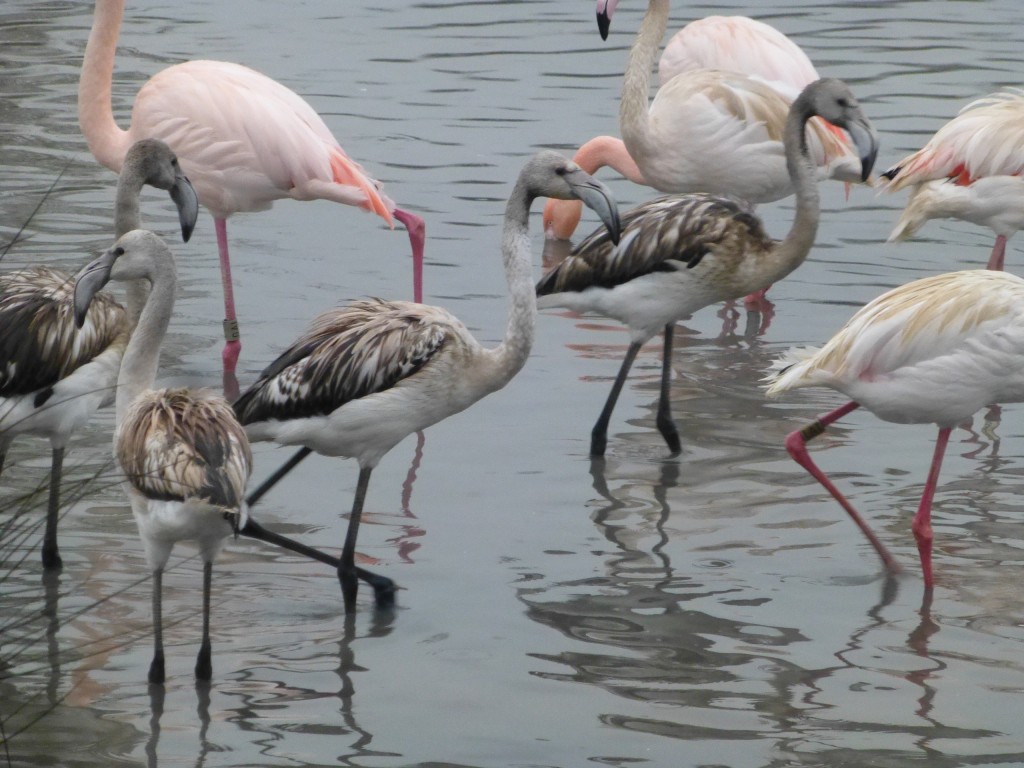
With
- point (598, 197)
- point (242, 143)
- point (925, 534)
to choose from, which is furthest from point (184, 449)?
point (242, 143)

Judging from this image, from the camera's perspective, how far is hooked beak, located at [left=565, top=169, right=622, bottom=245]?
5.61m

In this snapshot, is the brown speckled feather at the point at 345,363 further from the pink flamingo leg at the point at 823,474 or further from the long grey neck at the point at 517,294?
the pink flamingo leg at the point at 823,474

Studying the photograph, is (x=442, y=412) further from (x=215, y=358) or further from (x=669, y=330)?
(x=215, y=358)

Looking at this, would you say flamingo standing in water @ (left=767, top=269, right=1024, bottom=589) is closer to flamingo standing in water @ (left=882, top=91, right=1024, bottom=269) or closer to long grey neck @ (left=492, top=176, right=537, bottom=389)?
long grey neck @ (left=492, top=176, right=537, bottom=389)

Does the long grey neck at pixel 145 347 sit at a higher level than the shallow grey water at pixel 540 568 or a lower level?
higher

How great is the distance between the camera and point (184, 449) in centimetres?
465

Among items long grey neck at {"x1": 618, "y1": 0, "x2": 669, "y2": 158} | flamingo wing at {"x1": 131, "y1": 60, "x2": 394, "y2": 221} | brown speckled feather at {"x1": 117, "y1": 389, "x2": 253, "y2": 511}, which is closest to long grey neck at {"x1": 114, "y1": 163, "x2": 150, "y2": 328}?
brown speckled feather at {"x1": 117, "y1": 389, "x2": 253, "y2": 511}

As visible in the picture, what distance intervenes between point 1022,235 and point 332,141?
429 centimetres

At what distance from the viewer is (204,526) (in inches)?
183

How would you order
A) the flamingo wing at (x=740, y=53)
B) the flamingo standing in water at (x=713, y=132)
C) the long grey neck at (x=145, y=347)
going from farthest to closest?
the flamingo wing at (x=740, y=53) → the flamingo standing in water at (x=713, y=132) → the long grey neck at (x=145, y=347)

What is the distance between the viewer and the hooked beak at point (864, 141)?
22.2 feet

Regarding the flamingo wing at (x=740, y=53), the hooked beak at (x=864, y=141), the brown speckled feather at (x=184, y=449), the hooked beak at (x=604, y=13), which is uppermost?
the hooked beak at (x=604, y=13)

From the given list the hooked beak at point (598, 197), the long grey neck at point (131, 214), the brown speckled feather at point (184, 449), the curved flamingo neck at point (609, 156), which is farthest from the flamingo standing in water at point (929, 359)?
the curved flamingo neck at point (609, 156)

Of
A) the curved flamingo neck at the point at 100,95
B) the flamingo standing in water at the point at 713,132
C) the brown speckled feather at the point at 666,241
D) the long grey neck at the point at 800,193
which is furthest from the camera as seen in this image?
the flamingo standing in water at the point at 713,132
